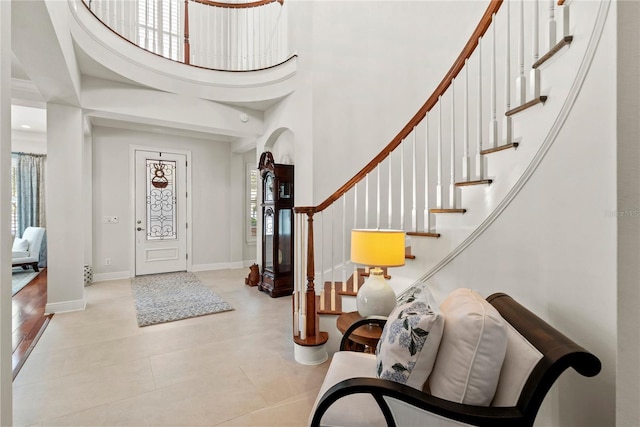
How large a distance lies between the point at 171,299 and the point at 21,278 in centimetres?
336

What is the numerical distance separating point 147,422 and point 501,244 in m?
2.18

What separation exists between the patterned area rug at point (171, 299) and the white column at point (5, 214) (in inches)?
76.8

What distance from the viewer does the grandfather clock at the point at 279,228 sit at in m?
4.26

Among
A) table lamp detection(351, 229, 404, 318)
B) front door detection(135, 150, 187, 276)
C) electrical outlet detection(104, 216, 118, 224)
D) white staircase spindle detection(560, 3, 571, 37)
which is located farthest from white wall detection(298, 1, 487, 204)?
electrical outlet detection(104, 216, 118, 224)

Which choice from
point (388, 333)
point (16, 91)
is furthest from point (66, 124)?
point (388, 333)

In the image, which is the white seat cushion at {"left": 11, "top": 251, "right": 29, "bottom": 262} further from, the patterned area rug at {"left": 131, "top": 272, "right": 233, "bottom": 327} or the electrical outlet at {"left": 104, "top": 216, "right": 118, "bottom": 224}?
the patterned area rug at {"left": 131, "top": 272, "right": 233, "bottom": 327}

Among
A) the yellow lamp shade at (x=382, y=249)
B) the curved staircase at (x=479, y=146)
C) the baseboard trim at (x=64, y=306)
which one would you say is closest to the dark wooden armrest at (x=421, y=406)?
the yellow lamp shade at (x=382, y=249)

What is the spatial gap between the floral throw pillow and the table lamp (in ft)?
2.37

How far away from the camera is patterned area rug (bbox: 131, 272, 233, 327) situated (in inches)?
134

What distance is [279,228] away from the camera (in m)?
4.34

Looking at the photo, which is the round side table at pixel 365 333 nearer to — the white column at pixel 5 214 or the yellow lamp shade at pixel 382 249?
the yellow lamp shade at pixel 382 249

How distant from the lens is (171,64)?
398 cm

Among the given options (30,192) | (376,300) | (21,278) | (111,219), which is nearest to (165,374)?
(376,300)

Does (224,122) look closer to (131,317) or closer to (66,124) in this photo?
(66,124)
